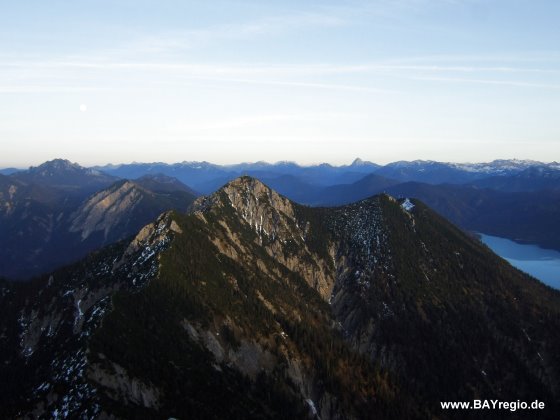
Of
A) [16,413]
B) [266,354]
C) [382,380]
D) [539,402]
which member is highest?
[16,413]

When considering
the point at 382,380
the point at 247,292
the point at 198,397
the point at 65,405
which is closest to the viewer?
the point at 65,405

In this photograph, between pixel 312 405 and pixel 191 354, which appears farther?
pixel 312 405

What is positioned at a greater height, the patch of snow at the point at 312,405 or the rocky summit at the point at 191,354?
the rocky summit at the point at 191,354

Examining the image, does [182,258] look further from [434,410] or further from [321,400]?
[434,410]

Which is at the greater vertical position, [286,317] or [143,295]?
[143,295]

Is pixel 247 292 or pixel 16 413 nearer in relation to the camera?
pixel 16 413

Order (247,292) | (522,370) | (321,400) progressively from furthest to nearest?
1. (522,370)
2. (247,292)
3. (321,400)

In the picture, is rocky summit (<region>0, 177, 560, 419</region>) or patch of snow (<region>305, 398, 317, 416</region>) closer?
rocky summit (<region>0, 177, 560, 419</region>)

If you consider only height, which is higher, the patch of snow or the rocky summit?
the rocky summit

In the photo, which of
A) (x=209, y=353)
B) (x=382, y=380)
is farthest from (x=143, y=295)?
(x=382, y=380)

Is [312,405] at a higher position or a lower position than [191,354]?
lower

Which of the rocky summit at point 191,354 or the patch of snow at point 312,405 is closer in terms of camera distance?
the rocky summit at point 191,354
